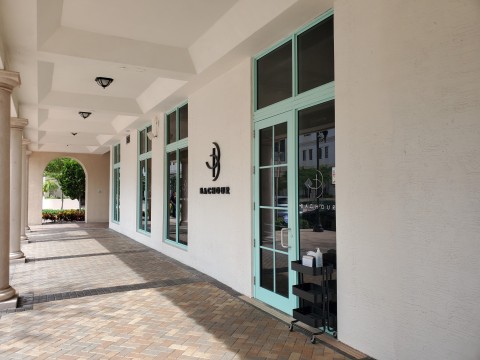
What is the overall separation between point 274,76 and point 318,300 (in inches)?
103

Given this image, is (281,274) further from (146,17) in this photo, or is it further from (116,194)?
(116,194)

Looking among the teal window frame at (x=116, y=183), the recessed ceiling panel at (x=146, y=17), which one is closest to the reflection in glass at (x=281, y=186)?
the recessed ceiling panel at (x=146, y=17)

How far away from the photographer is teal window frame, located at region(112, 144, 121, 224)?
46.3 feet

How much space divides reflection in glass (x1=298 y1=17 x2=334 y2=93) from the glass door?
1.46ft

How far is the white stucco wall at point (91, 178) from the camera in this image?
1772cm

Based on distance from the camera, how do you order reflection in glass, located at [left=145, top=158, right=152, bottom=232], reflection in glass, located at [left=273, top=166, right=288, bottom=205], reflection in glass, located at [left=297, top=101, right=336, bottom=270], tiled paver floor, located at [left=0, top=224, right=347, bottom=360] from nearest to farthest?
tiled paver floor, located at [left=0, top=224, right=347, bottom=360], reflection in glass, located at [left=297, top=101, right=336, bottom=270], reflection in glass, located at [left=273, top=166, right=288, bottom=205], reflection in glass, located at [left=145, top=158, right=152, bottom=232]

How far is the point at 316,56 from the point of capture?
4.17 meters

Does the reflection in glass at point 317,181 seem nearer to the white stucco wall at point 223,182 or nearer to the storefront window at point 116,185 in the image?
the white stucco wall at point 223,182

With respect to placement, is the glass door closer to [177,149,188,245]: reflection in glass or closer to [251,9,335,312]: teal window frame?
[251,9,335,312]: teal window frame

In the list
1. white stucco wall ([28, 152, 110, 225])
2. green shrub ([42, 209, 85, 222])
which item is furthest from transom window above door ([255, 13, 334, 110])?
green shrub ([42, 209, 85, 222])

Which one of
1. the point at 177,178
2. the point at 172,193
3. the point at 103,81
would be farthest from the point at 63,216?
the point at 103,81

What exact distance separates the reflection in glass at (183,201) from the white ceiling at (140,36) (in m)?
1.19

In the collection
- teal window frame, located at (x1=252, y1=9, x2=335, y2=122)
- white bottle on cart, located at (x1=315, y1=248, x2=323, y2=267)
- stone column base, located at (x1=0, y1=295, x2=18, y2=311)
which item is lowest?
stone column base, located at (x1=0, y1=295, x2=18, y2=311)

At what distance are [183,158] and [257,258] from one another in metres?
3.36
